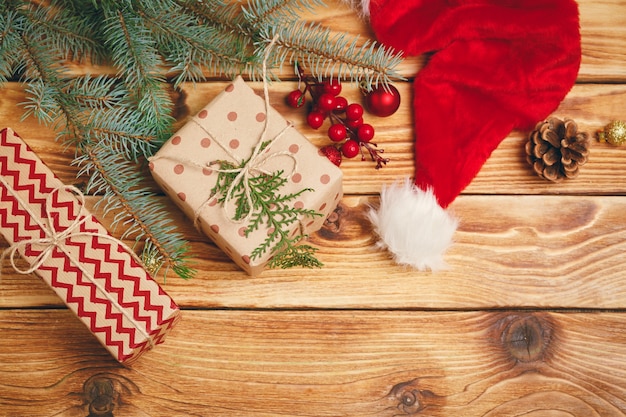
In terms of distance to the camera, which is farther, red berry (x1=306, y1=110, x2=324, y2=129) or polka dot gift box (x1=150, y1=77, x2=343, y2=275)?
red berry (x1=306, y1=110, x2=324, y2=129)

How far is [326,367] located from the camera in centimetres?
104

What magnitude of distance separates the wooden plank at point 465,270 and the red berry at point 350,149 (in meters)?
0.10

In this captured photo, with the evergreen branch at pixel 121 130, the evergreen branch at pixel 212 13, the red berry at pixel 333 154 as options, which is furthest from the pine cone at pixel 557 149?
the evergreen branch at pixel 121 130

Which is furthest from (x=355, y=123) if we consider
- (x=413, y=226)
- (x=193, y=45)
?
(x=193, y=45)

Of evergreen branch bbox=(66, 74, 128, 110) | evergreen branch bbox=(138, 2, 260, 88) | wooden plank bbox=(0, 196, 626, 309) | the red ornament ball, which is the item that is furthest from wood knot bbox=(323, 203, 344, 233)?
evergreen branch bbox=(66, 74, 128, 110)

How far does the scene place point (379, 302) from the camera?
1.06m

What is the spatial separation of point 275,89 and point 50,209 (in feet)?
1.63

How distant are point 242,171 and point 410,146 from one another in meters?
0.39

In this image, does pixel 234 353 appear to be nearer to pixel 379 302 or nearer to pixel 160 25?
pixel 379 302

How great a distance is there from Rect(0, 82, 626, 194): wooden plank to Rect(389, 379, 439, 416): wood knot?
40 centimetres

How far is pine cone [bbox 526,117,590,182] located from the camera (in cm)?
105

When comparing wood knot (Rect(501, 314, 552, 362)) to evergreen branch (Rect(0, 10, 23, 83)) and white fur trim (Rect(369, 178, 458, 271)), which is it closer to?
white fur trim (Rect(369, 178, 458, 271))

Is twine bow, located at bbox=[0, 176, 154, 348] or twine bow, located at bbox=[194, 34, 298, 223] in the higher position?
twine bow, located at bbox=[194, 34, 298, 223]

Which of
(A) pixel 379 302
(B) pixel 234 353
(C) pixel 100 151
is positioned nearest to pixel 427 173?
(A) pixel 379 302
